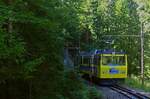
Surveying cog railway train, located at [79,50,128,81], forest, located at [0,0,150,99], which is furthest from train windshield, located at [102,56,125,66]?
forest, located at [0,0,150,99]

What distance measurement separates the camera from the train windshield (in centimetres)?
2683

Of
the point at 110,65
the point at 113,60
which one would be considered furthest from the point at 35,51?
the point at 113,60

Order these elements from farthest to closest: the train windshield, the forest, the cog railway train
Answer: the train windshield < the cog railway train < the forest

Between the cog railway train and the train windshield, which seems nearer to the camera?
the cog railway train

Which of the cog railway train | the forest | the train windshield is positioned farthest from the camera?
the train windshield

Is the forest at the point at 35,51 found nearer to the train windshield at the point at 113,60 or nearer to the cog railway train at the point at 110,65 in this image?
the cog railway train at the point at 110,65

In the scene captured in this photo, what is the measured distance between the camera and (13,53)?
799 centimetres

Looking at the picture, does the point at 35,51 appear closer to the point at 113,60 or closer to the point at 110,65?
the point at 110,65

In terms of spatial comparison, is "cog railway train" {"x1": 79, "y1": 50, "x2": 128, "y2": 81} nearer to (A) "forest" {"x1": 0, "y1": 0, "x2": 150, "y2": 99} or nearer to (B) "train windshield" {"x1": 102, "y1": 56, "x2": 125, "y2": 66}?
(B) "train windshield" {"x1": 102, "y1": 56, "x2": 125, "y2": 66}

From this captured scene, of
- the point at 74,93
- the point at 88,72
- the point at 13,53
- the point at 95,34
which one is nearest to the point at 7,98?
the point at 13,53

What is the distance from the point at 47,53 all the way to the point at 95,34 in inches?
1303

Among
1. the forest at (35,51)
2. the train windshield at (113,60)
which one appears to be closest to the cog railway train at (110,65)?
the train windshield at (113,60)

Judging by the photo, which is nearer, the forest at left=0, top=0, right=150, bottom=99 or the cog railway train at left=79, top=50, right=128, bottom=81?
the forest at left=0, top=0, right=150, bottom=99

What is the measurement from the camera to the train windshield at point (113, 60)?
2683 centimetres
